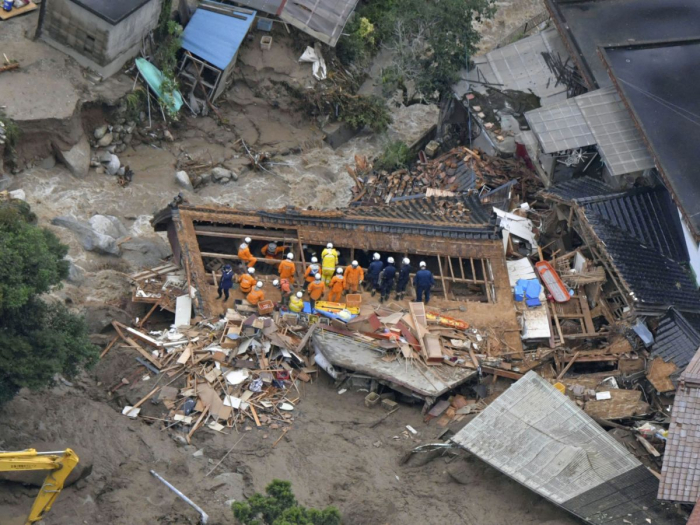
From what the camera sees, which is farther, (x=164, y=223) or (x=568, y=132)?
(x=568, y=132)

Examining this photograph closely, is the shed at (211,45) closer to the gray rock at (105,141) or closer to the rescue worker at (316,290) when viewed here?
the gray rock at (105,141)

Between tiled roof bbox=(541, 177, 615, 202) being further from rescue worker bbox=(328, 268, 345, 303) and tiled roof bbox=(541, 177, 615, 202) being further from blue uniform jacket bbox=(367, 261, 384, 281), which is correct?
rescue worker bbox=(328, 268, 345, 303)

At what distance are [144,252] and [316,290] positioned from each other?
303 inches

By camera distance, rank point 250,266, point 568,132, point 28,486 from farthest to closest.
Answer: point 568,132 → point 250,266 → point 28,486

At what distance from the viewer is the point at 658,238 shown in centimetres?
3225

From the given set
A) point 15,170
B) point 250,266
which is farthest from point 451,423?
point 15,170

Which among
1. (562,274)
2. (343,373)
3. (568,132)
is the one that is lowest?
(343,373)

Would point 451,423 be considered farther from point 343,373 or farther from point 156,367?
point 156,367

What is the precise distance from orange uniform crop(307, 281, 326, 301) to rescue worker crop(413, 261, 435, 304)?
2705 millimetres

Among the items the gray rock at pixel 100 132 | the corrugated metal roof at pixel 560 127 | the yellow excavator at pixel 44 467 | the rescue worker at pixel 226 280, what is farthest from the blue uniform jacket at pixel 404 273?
the gray rock at pixel 100 132

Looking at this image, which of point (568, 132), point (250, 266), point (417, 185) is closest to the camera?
point (250, 266)

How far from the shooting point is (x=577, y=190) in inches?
1330

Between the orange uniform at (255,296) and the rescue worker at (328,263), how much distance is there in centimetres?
190

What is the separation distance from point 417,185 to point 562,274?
7.33 meters
